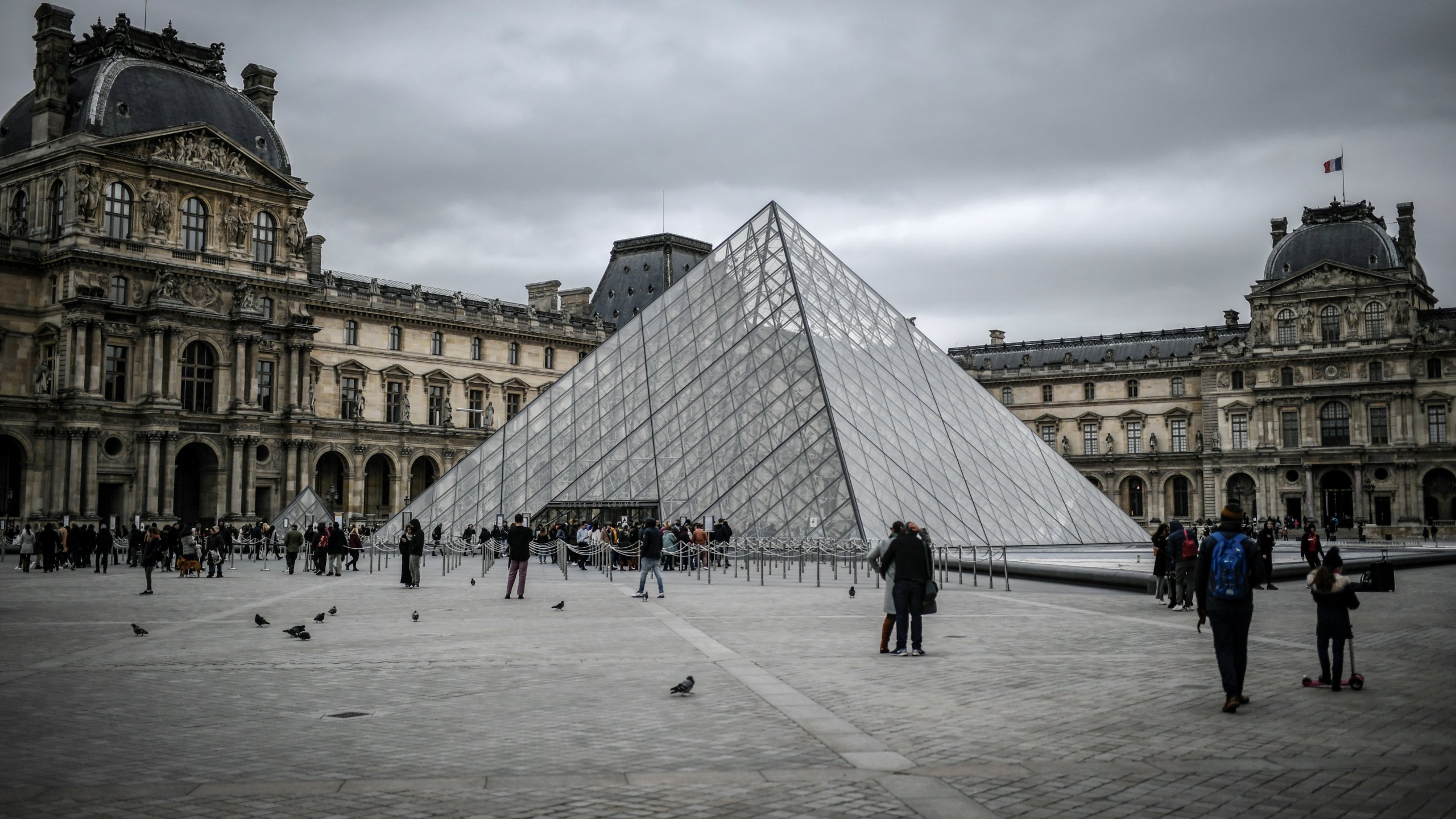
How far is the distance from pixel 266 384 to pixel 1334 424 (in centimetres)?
5496

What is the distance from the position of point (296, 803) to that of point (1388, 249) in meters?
72.3

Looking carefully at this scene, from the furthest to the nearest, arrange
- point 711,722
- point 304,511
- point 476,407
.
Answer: point 476,407 → point 304,511 → point 711,722

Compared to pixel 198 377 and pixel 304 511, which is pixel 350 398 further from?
pixel 304 511

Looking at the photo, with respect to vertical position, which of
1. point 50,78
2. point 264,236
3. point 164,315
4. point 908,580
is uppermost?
point 50,78

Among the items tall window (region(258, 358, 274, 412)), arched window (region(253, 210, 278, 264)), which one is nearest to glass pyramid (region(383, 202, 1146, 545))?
tall window (region(258, 358, 274, 412))

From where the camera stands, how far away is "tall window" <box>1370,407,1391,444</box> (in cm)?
6606

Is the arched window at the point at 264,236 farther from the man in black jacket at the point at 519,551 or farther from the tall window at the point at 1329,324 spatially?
the tall window at the point at 1329,324

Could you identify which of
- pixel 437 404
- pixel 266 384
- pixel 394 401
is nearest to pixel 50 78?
pixel 266 384

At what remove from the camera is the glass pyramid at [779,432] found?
28359mm

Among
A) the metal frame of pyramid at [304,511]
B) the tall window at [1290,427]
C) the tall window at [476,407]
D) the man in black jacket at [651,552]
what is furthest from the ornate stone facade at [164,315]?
the tall window at [1290,427]

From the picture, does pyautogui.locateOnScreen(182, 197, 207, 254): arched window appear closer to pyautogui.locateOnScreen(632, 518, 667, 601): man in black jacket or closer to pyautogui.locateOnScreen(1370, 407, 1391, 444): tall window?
pyautogui.locateOnScreen(632, 518, 667, 601): man in black jacket

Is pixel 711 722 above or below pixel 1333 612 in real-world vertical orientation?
below

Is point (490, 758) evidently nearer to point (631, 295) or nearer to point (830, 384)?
point (830, 384)

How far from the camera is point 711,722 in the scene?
7582mm
